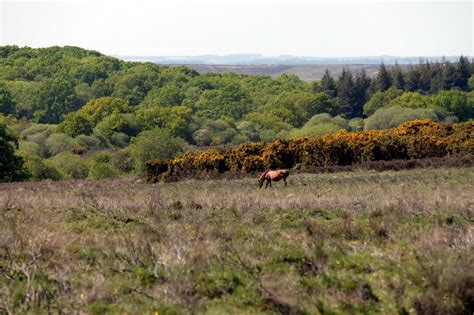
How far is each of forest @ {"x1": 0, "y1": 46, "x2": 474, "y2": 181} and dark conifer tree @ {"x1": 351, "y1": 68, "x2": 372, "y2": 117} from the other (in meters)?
0.23

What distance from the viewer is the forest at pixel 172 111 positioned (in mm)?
71750

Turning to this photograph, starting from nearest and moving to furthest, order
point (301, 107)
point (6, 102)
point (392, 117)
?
point (392, 117)
point (301, 107)
point (6, 102)

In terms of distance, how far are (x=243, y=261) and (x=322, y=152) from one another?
3128cm

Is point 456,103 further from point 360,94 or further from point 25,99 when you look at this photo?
point 25,99

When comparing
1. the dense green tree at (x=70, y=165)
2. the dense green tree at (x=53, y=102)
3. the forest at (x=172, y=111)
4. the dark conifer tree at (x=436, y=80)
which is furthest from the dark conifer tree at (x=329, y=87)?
the dense green tree at (x=70, y=165)

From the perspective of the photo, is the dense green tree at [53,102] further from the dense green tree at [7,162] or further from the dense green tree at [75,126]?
the dense green tree at [7,162]


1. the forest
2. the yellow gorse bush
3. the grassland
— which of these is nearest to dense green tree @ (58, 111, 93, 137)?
the forest

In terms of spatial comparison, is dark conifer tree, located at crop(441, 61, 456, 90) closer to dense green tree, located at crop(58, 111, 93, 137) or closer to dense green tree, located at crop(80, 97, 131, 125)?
dense green tree, located at crop(80, 97, 131, 125)

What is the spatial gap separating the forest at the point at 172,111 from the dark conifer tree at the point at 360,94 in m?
0.23

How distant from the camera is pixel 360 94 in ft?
506

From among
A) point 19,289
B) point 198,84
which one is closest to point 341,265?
point 19,289

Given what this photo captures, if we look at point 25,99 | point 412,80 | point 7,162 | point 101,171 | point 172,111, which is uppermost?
point 7,162

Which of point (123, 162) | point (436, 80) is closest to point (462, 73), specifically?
point (436, 80)

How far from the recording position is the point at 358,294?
1036cm
